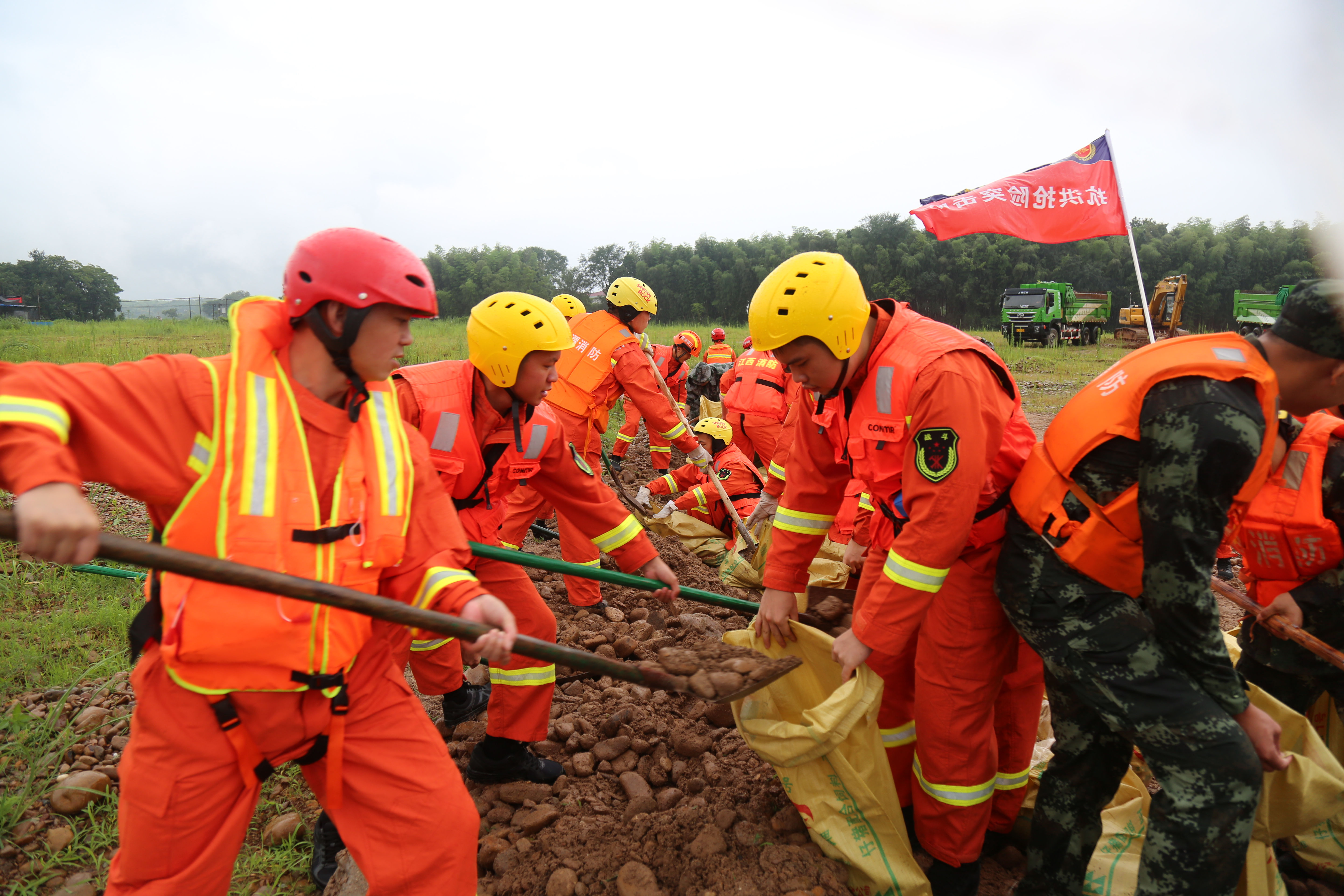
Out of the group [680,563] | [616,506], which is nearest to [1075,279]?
[680,563]

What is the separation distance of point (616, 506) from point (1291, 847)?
288cm

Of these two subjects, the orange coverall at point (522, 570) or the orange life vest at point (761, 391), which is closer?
the orange coverall at point (522, 570)

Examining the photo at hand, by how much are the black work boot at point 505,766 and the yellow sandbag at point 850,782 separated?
1146mm

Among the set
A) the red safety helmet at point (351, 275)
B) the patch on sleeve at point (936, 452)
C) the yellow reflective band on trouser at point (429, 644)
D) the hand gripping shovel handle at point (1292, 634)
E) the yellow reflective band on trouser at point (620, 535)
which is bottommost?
the yellow reflective band on trouser at point (429, 644)

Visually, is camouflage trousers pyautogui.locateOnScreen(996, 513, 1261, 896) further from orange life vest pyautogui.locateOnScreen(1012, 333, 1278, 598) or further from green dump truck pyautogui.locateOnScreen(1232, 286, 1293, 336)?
green dump truck pyautogui.locateOnScreen(1232, 286, 1293, 336)

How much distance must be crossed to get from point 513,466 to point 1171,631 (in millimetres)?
2305

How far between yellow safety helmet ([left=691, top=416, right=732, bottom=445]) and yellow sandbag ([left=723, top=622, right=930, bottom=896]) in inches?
193

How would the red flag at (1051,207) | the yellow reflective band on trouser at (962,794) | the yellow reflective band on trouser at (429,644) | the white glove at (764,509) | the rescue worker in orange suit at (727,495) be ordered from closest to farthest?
the yellow reflective band on trouser at (962,794) → the yellow reflective band on trouser at (429,644) → the white glove at (764,509) → the rescue worker in orange suit at (727,495) → the red flag at (1051,207)

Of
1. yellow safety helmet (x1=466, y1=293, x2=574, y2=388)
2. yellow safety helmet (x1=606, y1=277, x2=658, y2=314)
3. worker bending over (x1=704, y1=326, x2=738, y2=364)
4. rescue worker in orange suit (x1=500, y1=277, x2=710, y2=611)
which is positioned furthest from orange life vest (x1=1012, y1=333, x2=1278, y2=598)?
worker bending over (x1=704, y1=326, x2=738, y2=364)

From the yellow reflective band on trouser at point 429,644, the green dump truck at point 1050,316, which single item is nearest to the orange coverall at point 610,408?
the yellow reflective band on trouser at point 429,644

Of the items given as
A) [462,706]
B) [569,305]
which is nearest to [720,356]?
[569,305]

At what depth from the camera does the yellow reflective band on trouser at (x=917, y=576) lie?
231 cm

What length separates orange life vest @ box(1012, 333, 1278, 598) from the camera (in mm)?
1891

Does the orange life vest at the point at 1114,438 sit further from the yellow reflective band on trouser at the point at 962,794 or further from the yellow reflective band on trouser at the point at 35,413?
Result: the yellow reflective band on trouser at the point at 35,413
